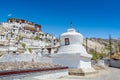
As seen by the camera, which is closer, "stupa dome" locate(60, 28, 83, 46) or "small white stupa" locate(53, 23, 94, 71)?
"small white stupa" locate(53, 23, 94, 71)

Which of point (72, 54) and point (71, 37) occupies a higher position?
point (71, 37)

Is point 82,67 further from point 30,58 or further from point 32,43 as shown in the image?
point 32,43

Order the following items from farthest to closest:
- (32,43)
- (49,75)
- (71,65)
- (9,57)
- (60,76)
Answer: (32,43), (9,57), (71,65), (60,76), (49,75)

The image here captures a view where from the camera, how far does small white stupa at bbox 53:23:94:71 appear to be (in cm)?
2256

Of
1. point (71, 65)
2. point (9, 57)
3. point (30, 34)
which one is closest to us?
point (71, 65)

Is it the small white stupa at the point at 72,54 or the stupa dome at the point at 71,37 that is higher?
the stupa dome at the point at 71,37

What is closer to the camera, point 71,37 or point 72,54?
point 72,54

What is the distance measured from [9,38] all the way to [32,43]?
871 cm

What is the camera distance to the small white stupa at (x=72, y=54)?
22.6 m

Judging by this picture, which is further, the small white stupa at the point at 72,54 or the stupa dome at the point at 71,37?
the stupa dome at the point at 71,37

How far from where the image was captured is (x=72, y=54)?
73.7 ft

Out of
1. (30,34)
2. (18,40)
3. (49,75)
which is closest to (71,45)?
(49,75)

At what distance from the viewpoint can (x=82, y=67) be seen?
22812mm

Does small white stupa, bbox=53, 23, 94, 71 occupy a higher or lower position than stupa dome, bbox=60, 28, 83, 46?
lower
